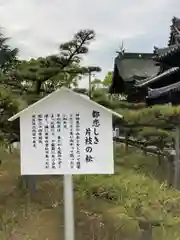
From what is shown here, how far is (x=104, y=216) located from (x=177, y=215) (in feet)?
2.95

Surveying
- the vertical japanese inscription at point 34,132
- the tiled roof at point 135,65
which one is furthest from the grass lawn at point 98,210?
the tiled roof at point 135,65

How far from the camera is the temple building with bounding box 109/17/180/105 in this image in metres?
12.6

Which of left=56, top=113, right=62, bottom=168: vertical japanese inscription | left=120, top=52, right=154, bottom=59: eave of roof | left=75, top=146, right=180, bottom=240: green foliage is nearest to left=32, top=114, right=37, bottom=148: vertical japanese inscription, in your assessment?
left=56, top=113, right=62, bottom=168: vertical japanese inscription

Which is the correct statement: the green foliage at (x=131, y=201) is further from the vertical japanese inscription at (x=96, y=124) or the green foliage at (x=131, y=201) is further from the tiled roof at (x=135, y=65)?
the tiled roof at (x=135, y=65)

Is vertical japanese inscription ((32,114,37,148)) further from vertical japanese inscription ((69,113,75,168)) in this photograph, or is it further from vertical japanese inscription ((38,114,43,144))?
vertical japanese inscription ((69,113,75,168))

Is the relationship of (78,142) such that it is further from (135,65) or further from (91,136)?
(135,65)

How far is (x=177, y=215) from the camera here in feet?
15.9

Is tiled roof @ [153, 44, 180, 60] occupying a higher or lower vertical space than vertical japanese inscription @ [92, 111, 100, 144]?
higher

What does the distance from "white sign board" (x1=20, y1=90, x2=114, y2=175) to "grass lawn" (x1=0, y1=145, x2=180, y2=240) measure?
2.62 feet

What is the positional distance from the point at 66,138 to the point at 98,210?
1456 millimetres

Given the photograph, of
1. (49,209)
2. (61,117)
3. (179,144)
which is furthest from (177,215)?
(179,144)

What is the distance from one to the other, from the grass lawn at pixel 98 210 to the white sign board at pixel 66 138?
2.62ft

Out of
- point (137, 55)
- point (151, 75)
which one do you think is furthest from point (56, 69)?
point (137, 55)

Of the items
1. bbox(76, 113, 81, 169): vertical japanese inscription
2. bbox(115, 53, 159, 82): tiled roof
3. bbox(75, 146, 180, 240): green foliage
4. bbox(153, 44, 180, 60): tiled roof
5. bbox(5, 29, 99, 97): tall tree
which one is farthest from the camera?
bbox(115, 53, 159, 82): tiled roof
